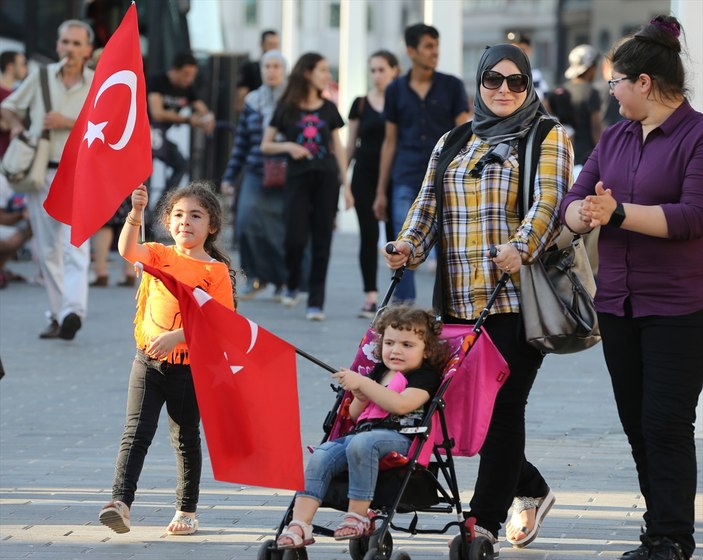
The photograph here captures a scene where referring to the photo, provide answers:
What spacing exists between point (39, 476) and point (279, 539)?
7.86 ft

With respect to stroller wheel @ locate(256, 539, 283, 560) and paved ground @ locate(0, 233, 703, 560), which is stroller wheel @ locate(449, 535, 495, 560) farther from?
stroller wheel @ locate(256, 539, 283, 560)

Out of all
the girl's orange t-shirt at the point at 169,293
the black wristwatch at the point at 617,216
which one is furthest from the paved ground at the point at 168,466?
the black wristwatch at the point at 617,216

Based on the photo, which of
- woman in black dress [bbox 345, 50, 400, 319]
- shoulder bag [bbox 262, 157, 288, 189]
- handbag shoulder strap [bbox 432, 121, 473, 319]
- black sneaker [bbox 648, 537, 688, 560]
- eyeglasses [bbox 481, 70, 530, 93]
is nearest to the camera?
black sneaker [bbox 648, 537, 688, 560]

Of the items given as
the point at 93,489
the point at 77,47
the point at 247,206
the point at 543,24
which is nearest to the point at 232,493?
the point at 93,489

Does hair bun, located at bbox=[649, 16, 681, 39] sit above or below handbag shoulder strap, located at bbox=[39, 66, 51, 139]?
above

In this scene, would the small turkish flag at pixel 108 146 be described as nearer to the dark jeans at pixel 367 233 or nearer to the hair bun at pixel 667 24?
the hair bun at pixel 667 24

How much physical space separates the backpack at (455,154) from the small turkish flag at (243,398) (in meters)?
0.80

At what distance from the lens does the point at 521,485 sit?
6.28 meters

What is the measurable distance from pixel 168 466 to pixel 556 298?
262 cm

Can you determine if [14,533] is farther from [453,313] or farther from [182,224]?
[453,313]

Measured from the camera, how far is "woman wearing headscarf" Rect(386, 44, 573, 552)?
587 centimetres

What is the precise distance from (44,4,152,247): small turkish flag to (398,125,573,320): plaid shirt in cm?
Result: 115

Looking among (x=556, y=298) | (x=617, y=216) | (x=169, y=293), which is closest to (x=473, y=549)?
(x=556, y=298)

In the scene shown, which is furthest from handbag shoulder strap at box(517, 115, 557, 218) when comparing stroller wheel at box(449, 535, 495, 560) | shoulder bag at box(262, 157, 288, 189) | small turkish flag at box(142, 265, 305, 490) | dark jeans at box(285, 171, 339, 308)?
shoulder bag at box(262, 157, 288, 189)
